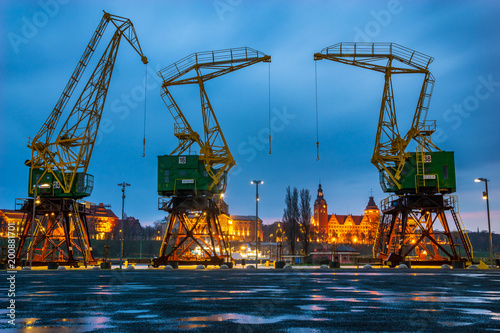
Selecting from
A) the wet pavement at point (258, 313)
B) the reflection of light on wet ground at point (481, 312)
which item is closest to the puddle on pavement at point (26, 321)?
the wet pavement at point (258, 313)

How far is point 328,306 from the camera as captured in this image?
44.4 ft

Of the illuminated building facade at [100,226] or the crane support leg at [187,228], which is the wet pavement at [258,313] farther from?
the illuminated building facade at [100,226]

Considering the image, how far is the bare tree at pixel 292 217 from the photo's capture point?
86.8 metres

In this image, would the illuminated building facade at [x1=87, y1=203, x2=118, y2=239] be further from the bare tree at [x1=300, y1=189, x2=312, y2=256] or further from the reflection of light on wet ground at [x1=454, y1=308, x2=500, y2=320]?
the reflection of light on wet ground at [x1=454, y1=308, x2=500, y2=320]

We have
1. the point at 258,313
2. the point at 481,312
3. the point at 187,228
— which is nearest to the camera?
the point at 258,313

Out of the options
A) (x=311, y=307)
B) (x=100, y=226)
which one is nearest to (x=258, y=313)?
(x=311, y=307)

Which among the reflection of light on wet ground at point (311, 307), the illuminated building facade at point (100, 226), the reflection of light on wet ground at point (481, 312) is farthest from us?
the illuminated building facade at point (100, 226)

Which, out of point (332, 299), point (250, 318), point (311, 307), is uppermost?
point (250, 318)

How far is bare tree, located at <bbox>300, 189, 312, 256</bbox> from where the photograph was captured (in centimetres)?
8578

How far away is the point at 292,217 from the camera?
90.1 meters

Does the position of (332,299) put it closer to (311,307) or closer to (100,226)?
(311,307)

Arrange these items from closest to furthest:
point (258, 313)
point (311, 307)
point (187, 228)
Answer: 1. point (258, 313)
2. point (311, 307)
3. point (187, 228)

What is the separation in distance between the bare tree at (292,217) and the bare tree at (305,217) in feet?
3.18

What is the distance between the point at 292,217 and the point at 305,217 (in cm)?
245
